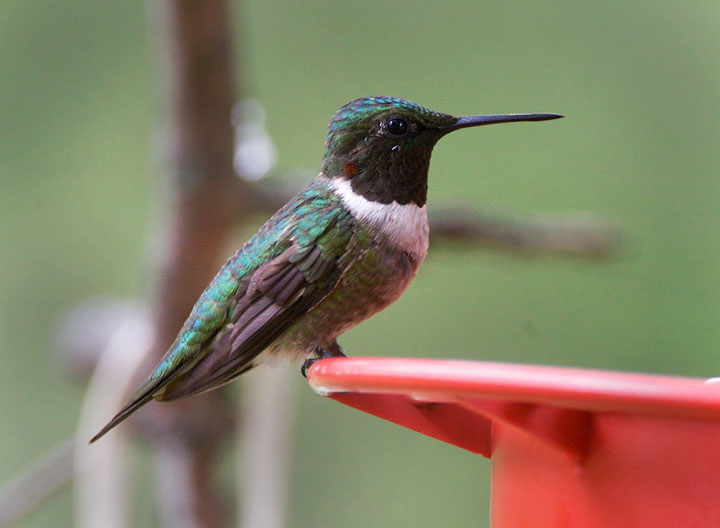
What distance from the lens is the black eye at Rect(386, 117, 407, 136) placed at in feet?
4.47

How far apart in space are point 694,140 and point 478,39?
3.37 feet

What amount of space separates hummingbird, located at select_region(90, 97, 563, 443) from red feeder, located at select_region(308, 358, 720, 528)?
0.99 feet

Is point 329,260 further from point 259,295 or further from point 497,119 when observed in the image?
point 497,119

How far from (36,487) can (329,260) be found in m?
1.47

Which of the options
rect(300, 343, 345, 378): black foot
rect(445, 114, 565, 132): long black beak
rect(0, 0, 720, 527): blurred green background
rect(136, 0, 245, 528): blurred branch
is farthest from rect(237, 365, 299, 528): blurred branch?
rect(0, 0, 720, 527): blurred green background

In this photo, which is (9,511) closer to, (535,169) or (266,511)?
(266,511)

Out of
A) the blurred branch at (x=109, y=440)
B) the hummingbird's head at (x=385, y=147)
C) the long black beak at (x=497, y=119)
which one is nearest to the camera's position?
the long black beak at (x=497, y=119)

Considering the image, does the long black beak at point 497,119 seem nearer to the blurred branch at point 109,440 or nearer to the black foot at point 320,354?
the black foot at point 320,354

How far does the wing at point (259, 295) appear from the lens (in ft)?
4.06

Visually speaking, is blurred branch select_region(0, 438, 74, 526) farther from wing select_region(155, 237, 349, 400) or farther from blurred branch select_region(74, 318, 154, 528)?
wing select_region(155, 237, 349, 400)

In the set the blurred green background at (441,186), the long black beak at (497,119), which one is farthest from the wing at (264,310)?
the blurred green background at (441,186)

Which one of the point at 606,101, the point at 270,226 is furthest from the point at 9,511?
the point at 606,101

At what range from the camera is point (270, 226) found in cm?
140

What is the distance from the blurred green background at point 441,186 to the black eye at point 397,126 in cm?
250
